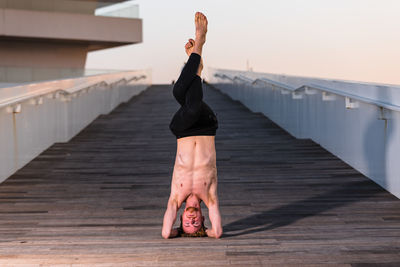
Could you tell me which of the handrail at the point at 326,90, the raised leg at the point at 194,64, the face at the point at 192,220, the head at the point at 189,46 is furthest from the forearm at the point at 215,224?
the handrail at the point at 326,90

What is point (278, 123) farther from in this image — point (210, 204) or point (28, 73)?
point (28, 73)

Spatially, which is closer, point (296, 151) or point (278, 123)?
point (296, 151)

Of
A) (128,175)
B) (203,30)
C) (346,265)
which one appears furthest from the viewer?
(128,175)

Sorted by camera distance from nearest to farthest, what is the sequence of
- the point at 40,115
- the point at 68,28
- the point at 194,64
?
the point at 194,64 < the point at 40,115 < the point at 68,28

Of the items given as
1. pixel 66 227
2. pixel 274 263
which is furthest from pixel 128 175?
pixel 274 263

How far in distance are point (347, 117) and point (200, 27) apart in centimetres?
461

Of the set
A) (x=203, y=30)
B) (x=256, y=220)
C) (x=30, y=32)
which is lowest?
(x=256, y=220)

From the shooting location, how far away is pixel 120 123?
13.9 meters

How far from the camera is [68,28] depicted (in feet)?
99.2

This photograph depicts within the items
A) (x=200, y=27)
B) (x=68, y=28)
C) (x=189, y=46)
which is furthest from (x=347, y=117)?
(x=68, y=28)

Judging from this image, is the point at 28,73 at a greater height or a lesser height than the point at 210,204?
greater

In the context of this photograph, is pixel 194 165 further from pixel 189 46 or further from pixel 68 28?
pixel 68 28

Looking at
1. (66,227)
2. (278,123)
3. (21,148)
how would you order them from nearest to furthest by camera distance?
1. (66,227)
2. (21,148)
3. (278,123)

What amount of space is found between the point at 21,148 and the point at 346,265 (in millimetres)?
5989
